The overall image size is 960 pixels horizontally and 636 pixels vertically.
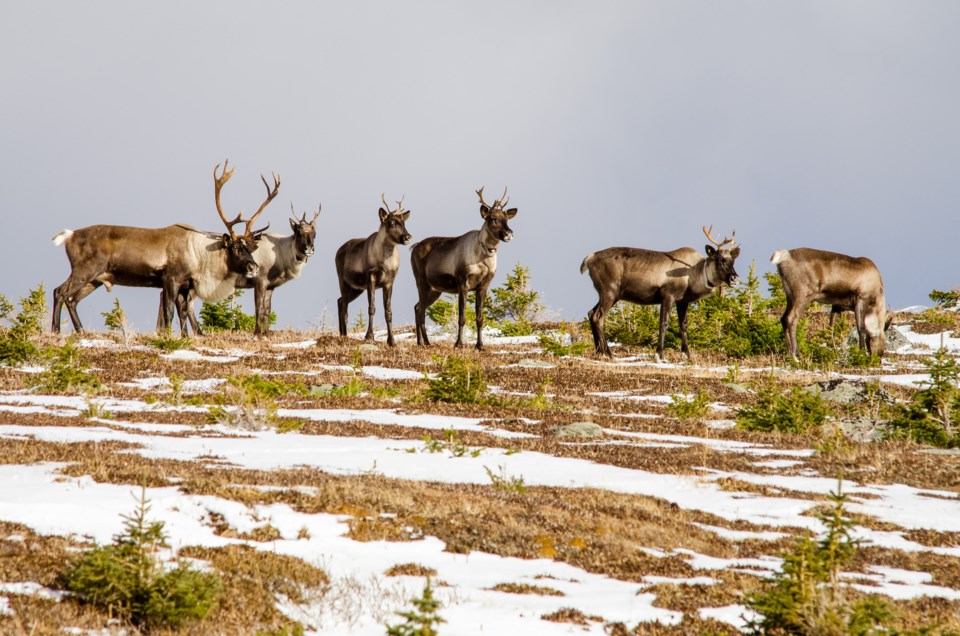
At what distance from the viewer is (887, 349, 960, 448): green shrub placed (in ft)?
37.9

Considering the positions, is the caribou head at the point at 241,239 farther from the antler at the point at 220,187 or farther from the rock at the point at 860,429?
the rock at the point at 860,429

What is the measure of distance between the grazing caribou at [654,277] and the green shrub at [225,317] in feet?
32.2

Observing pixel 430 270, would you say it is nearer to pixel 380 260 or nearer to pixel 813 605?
pixel 380 260

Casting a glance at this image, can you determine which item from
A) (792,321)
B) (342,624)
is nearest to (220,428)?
(342,624)

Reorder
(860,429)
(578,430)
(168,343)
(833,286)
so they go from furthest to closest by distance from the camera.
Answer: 1. (833,286)
2. (168,343)
3. (860,429)
4. (578,430)

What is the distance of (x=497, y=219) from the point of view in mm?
21625

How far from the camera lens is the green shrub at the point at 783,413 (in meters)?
12.6

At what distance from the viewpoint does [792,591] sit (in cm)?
512

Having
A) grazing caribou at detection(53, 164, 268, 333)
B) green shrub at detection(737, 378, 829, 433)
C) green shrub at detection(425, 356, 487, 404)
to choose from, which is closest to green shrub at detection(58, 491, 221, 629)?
green shrub at detection(425, 356, 487, 404)

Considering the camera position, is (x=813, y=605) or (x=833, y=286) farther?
(x=833, y=286)

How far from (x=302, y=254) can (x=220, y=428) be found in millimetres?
13036


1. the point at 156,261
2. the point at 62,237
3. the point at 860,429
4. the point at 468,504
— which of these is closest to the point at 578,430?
the point at 860,429

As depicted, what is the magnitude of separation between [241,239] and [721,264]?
11.2m

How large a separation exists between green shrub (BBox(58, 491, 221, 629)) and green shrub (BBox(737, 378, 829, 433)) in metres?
8.85
